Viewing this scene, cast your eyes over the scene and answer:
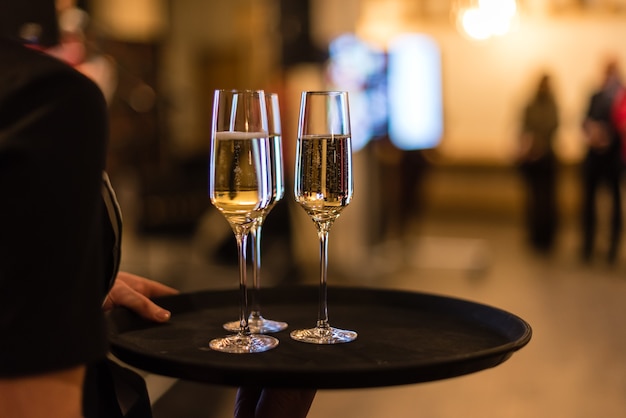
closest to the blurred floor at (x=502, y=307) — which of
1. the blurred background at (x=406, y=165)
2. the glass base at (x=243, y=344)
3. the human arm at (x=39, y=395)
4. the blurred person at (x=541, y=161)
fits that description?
the blurred background at (x=406, y=165)

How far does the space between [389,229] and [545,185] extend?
156 cm

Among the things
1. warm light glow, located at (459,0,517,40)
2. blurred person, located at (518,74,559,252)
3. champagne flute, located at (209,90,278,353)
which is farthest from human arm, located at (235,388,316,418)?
warm light glow, located at (459,0,517,40)

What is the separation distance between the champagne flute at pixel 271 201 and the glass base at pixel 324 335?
6 cm

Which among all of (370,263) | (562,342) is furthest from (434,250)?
(562,342)

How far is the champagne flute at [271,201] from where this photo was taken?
1.23m

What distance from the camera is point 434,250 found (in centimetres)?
703

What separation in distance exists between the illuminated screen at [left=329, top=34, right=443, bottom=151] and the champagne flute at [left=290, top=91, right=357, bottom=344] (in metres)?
4.22

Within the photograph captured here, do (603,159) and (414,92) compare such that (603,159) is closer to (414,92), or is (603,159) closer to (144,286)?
(414,92)

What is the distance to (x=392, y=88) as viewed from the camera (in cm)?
604

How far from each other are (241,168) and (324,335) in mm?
269

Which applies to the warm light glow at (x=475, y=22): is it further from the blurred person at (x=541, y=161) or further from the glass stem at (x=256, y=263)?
the glass stem at (x=256, y=263)

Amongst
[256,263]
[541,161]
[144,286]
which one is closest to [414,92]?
[541,161]

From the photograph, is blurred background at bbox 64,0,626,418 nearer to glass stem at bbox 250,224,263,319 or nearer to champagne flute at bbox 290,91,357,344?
glass stem at bbox 250,224,263,319

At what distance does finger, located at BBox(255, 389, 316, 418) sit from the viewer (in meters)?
1.28
